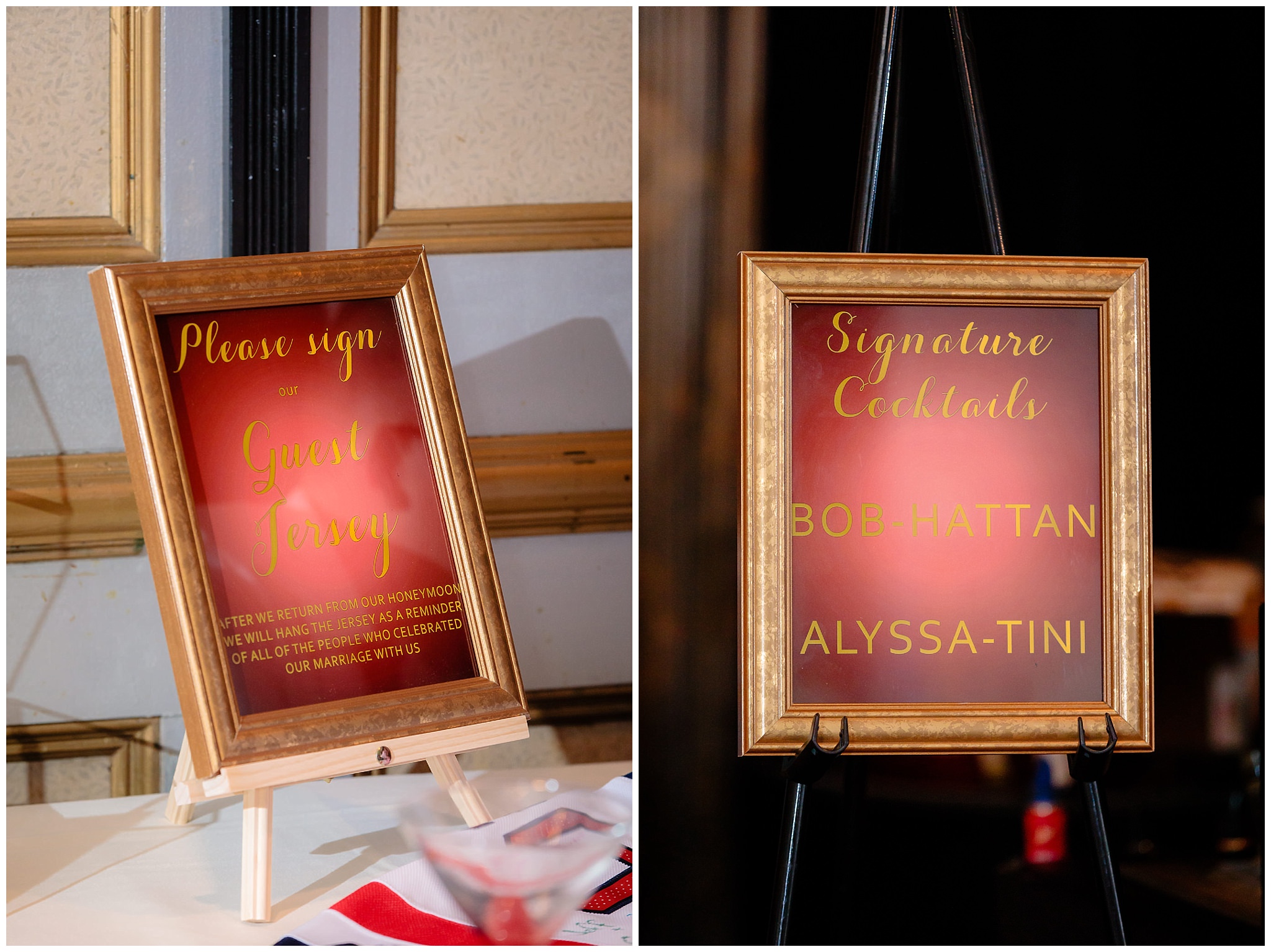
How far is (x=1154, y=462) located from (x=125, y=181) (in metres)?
1.36

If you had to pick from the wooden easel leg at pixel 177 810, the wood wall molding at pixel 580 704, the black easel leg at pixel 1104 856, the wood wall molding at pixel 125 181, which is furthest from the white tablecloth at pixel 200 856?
the wood wall molding at pixel 125 181

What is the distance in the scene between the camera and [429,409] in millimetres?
915

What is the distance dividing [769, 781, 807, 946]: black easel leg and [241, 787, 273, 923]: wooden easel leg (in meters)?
0.46

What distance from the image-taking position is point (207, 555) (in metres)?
0.80

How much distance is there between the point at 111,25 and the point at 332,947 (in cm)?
123

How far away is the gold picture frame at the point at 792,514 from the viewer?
2.42ft

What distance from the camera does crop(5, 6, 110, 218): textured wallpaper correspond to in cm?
122

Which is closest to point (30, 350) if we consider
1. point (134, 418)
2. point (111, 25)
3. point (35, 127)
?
point (35, 127)

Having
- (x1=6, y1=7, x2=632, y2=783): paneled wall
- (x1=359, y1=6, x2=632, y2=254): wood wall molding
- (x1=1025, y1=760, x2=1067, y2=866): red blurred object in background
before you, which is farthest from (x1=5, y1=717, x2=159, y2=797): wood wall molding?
(x1=1025, y1=760, x2=1067, y2=866): red blurred object in background

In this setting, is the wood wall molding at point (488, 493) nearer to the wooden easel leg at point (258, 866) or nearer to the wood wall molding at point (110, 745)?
the wood wall molding at point (110, 745)

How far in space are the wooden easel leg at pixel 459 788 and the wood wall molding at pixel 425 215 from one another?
0.74 meters

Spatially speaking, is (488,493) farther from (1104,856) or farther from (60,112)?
(1104,856)

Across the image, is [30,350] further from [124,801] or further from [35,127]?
[124,801]

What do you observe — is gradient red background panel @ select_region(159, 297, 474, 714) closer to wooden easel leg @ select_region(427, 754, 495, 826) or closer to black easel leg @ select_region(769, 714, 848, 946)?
wooden easel leg @ select_region(427, 754, 495, 826)
